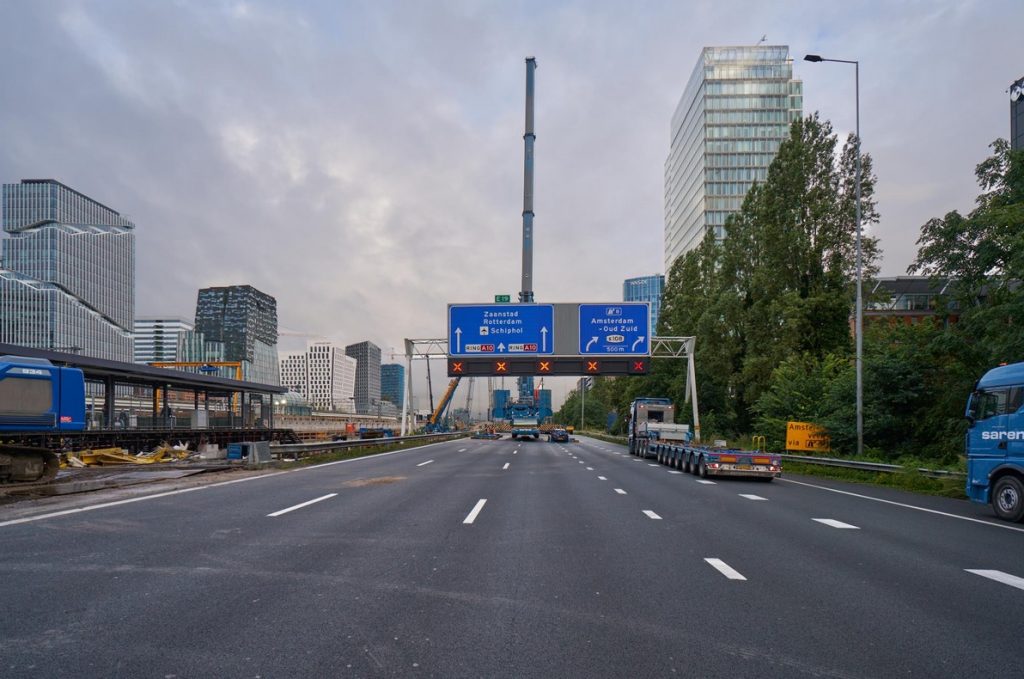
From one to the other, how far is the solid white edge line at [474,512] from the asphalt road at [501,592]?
13 cm

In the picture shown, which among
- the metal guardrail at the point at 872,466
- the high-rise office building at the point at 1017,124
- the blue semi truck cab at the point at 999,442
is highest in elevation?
the high-rise office building at the point at 1017,124

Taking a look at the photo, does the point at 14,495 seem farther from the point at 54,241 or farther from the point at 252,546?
the point at 54,241

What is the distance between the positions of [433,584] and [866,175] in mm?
35855

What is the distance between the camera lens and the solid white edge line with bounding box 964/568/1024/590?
267 inches

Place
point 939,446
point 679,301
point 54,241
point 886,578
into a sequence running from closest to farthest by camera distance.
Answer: point 886,578
point 939,446
point 679,301
point 54,241

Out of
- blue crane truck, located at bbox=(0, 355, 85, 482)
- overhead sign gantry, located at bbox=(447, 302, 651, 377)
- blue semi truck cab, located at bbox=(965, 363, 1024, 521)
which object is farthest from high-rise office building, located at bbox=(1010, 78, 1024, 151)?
blue crane truck, located at bbox=(0, 355, 85, 482)

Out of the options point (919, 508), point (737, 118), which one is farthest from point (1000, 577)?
point (737, 118)

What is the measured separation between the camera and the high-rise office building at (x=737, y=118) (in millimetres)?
94312

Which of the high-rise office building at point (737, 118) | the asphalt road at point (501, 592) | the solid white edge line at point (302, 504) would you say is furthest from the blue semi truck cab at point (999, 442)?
the high-rise office building at point (737, 118)

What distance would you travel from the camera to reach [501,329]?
35.5 m

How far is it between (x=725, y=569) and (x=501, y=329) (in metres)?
28.5

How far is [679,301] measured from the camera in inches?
2125

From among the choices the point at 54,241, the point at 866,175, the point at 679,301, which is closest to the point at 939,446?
the point at 866,175

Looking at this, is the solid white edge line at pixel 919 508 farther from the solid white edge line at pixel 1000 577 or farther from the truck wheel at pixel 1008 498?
the solid white edge line at pixel 1000 577
